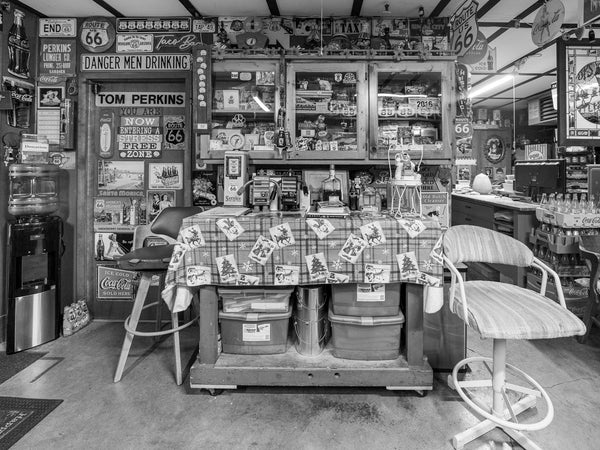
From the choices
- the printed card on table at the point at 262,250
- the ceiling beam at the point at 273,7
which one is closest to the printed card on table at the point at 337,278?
the printed card on table at the point at 262,250

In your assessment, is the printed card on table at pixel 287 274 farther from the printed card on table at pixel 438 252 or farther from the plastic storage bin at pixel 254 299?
the printed card on table at pixel 438 252

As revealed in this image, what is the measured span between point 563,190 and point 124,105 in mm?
4903

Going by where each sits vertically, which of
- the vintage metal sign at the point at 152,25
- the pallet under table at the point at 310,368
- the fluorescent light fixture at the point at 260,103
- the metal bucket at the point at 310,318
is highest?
the vintage metal sign at the point at 152,25

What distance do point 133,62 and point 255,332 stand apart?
277cm

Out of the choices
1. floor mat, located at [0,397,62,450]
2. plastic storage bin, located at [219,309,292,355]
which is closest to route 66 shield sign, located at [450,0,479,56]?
plastic storage bin, located at [219,309,292,355]

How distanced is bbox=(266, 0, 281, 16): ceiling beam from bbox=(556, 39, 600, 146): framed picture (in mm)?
2598

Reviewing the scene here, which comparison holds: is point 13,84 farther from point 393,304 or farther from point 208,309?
point 393,304

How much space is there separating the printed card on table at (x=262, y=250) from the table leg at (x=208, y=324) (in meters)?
0.36

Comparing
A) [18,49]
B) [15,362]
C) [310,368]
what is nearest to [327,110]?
[310,368]

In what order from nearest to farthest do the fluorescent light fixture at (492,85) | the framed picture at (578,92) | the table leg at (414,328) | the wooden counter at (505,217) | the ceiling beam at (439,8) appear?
the table leg at (414,328) < the ceiling beam at (439,8) < the framed picture at (578,92) < the wooden counter at (505,217) < the fluorescent light fixture at (492,85)

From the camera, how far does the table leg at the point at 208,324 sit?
242 centimetres

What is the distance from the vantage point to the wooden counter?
4.27 m

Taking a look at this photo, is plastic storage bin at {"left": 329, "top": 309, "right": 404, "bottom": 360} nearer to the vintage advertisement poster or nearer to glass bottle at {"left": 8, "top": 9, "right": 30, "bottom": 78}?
the vintage advertisement poster

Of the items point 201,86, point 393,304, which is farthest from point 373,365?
point 201,86
